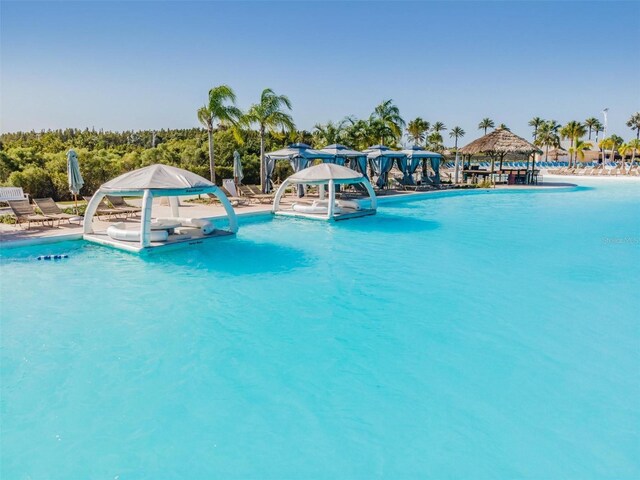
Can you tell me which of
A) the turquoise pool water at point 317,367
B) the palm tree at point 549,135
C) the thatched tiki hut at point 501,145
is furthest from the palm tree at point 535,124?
the turquoise pool water at point 317,367

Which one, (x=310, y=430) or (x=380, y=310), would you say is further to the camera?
(x=380, y=310)

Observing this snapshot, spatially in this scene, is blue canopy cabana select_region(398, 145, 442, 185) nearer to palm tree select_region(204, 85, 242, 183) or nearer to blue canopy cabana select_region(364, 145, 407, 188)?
blue canopy cabana select_region(364, 145, 407, 188)

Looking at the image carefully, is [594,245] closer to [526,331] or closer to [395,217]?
[395,217]

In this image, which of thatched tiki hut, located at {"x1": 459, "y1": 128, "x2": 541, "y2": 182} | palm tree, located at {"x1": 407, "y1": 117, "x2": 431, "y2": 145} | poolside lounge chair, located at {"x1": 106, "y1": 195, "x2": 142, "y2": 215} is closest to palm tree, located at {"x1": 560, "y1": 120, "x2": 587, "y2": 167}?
palm tree, located at {"x1": 407, "y1": 117, "x2": 431, "y2": 145}

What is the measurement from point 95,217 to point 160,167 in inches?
168

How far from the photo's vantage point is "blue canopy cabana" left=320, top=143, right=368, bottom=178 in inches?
949

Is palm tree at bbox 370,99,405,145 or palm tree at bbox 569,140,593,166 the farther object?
palm tree at bbox 569,140,593,166

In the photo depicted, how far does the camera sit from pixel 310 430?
4941 millimetres

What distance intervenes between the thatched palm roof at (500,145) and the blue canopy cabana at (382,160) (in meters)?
9.01

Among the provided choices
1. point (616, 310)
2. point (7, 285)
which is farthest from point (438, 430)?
point (7, 285)

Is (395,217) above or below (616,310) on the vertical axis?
above

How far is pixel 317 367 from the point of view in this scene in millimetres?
6230

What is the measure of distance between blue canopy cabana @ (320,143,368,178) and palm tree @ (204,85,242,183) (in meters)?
5.33

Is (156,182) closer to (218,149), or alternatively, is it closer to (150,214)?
(150,214)
